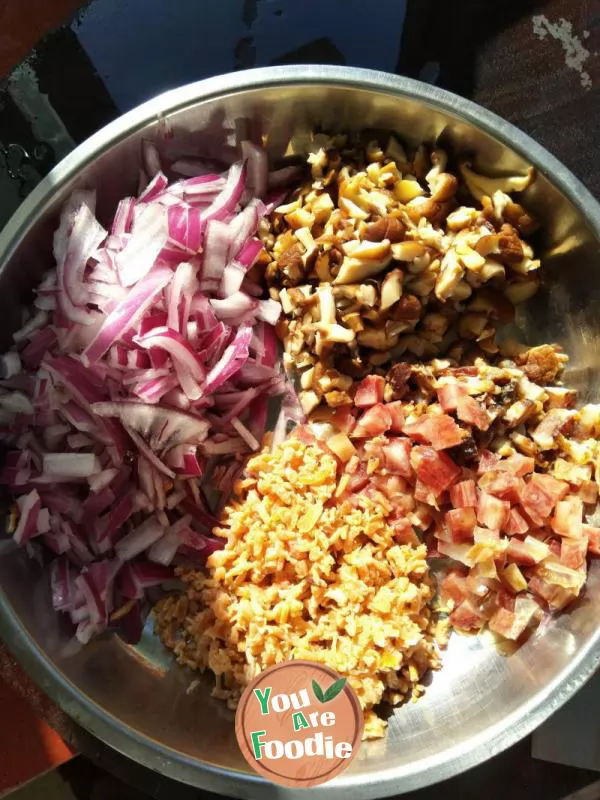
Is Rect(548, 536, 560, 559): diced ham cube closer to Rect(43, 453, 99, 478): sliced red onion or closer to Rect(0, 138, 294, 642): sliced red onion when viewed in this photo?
Rect(0, 138, 294, 642): sliced red onion

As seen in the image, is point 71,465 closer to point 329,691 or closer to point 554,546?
point 329,691

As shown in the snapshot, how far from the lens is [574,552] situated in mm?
1557

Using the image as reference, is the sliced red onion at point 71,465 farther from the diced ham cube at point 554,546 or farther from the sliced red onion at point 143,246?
the diced ham cube at point 554,546

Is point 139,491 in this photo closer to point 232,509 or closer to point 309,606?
point 232,509

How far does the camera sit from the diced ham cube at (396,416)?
1.64 metres

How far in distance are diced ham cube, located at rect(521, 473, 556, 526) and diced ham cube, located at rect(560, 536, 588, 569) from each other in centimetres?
7

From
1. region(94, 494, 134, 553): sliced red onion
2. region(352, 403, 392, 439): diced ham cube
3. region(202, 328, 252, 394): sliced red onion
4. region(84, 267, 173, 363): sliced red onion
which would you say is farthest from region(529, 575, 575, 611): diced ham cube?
region(84, 267, 173, 363): sliced red onion

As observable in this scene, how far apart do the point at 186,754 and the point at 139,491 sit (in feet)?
1.84

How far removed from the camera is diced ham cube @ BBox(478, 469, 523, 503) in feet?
5.19

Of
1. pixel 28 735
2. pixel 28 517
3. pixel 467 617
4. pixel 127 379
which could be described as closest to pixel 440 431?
pixel 467 617

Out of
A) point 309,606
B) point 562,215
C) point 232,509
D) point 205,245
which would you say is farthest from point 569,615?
point 205,245

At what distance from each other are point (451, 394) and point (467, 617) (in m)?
0.51

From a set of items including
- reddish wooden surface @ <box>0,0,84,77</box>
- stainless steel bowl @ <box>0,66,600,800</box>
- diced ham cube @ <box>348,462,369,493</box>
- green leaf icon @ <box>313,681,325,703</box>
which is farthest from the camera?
reddish wooden surface @ <box>0,0,84,77</box>

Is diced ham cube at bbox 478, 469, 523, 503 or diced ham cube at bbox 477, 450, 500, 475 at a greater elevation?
diced ham cube at bbox 477, 450, 500, 475
